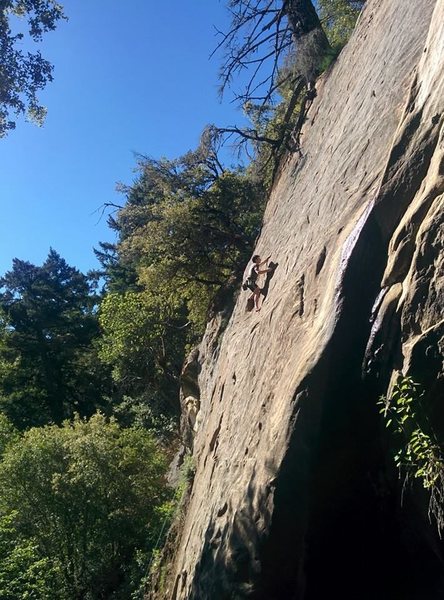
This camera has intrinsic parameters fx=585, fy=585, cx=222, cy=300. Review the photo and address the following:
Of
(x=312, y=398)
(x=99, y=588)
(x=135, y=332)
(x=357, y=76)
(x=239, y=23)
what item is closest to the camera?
(x=312, y=398)

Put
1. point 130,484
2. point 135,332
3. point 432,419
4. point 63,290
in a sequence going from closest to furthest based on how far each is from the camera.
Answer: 1. point 432,419
2. point 130,484
3. point 135,332
4. point 63,290

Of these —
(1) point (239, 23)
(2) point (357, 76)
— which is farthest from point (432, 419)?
(1) point (239, 23)

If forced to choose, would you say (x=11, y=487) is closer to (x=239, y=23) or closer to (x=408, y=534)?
(x=408, y=534)

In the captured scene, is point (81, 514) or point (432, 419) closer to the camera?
point (432, 419)

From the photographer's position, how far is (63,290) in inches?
1400

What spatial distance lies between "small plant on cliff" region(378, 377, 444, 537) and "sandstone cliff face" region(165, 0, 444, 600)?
0.43 feet

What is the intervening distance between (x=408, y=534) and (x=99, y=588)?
883 cm

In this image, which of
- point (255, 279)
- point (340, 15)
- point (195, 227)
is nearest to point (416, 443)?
point (255, 279)

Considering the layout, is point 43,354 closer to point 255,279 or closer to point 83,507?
point 83,507

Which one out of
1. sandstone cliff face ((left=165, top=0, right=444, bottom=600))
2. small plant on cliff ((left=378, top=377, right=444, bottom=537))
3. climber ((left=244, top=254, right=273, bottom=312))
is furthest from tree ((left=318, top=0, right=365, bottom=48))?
small plant on cliff ((left=378, top=377, right=444, bottom=537))

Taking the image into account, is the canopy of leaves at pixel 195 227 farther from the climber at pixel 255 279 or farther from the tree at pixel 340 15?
the climber at pixel 255 279

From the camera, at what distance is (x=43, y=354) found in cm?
3172

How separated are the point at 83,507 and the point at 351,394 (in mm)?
8795

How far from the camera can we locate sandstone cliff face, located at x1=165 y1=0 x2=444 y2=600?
18.5 ft
